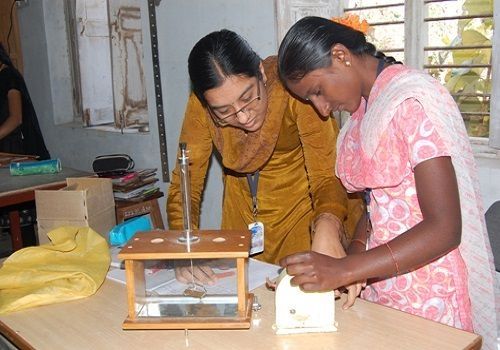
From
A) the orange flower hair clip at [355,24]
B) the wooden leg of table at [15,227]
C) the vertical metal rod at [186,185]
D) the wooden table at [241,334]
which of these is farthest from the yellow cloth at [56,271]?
the wooden leg of table at [15,227]

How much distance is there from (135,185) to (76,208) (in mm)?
1460

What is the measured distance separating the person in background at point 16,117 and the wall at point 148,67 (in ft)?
1.58

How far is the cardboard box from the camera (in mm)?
1991

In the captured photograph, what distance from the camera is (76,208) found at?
1998mm

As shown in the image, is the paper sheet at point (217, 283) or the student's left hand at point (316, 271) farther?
the paper sheet at point (217, 283)

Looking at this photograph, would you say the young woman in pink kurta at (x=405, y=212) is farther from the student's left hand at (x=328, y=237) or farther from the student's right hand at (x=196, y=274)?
the student's right hand at (x=196, y=274)

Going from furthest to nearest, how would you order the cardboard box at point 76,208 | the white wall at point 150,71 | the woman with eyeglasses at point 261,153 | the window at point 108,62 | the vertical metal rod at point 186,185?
1. the window at point 108,62
2. the white wall at point 150,71
3. the cardboard box at point 76,208
4. the woman with eyeglasses at point 261,153
5. the vertical metal rod at point 186,185

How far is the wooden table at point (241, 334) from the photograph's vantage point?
1166 mm

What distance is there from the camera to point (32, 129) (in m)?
3.94

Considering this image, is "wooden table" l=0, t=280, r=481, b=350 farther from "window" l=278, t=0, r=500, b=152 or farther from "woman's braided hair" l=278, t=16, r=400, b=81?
"window" l=278, t=0, r=500, b=152

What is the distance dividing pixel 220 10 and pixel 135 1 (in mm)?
873

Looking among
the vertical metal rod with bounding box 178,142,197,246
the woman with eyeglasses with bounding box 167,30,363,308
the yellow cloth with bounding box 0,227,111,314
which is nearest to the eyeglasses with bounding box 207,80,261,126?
the woman with eyeglasses with bounding box 167,30,363,308

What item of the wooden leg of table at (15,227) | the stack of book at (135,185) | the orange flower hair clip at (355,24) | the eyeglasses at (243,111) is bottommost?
the wooden leg of table at (15,227)

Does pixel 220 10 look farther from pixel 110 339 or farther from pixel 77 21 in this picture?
→ pixel 110 339
